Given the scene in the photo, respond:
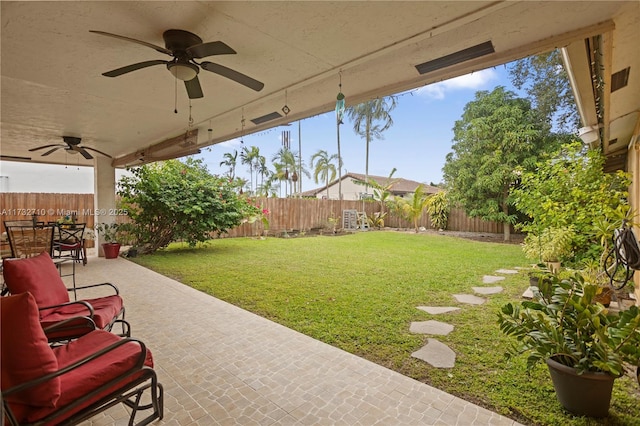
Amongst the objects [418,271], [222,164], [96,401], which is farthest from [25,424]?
[222,164]

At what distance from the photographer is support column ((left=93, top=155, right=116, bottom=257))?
8.61m

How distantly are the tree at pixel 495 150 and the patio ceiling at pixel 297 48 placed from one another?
714 cm

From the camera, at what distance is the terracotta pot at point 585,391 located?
196 cm

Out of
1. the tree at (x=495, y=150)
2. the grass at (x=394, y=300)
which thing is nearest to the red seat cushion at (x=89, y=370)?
the grass at (x=394, y=300)

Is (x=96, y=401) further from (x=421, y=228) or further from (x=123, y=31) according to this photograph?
(x=421, y=228)

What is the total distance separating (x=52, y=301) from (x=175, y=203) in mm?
5886

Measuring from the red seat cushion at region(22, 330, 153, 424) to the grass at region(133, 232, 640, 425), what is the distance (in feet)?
6.15

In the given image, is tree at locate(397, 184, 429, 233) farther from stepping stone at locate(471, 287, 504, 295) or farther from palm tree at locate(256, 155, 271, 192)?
palm tree at locate(256, 155, 271, 192)

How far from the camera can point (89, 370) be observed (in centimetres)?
178

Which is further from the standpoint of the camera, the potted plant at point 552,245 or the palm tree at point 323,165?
the palm tree at point 323,165

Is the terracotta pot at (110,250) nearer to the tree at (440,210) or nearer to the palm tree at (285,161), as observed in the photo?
the tree at (440,210)

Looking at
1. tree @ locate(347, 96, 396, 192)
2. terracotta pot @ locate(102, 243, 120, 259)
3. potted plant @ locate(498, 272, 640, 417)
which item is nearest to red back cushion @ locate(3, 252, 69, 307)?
potted plant @ locate(498, 272, 640, 417)

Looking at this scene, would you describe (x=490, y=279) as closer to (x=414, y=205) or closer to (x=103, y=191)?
(x=414, y=205)

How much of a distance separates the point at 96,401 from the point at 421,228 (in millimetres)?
16559
